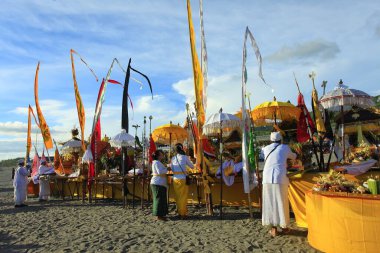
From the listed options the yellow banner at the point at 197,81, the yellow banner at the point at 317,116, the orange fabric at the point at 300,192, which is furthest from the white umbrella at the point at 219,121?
the orange fabric at the point at 300,192

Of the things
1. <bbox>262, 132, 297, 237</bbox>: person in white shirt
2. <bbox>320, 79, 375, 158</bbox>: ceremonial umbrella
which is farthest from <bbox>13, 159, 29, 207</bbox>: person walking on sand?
<bbox>320, 79, 375, 158</bbox>: ceremonial umbrella

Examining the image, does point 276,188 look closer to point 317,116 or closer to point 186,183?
point 317,116

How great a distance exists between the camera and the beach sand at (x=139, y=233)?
19.2 ft

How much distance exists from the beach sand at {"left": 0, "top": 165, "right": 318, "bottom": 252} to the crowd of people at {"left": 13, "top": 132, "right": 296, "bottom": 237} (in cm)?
33

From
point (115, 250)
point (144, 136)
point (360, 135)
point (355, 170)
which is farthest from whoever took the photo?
point (360, 135)

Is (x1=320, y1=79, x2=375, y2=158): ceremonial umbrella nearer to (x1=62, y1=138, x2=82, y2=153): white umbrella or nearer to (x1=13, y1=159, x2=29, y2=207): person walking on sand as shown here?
(x1=13, y1=159, x2=29, y2=207): person walking on sand

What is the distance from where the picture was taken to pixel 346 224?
15.3ft

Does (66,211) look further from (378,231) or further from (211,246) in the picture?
(378,231)

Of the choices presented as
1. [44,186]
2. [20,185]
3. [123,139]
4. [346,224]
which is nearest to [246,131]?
[346,224]

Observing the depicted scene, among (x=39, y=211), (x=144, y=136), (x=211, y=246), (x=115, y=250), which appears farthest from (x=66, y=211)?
(x=211, y=246)

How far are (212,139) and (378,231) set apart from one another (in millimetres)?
10914

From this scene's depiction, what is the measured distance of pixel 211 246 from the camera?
19.2 feet

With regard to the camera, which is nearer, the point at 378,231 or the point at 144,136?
the point at 378,231

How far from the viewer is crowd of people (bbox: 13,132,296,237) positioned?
598 cm
